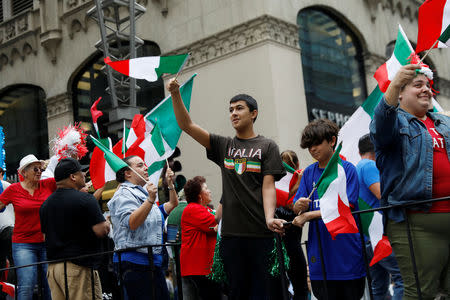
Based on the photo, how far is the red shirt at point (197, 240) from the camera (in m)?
6.00

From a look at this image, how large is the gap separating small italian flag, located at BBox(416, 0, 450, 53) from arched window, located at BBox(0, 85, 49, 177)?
1376 cm

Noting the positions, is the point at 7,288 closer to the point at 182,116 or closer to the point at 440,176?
the point at 182,116

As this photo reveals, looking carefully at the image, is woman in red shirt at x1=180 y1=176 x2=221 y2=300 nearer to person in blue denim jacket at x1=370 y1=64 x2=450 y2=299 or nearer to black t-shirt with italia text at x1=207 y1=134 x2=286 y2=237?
black t-shirt with italia text at x1=207 y1=134 x2=286 y2=237

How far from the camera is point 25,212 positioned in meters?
6.26

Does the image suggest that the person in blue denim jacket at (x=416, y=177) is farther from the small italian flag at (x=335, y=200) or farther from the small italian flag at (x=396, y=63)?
the small italian flag at (x=396, y=63)

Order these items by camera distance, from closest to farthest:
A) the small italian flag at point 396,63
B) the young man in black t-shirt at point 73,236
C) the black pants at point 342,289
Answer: the black pants at point 342,289 → the small italian flag at point 396,63 → the young man in black t-shirt at point 73,236

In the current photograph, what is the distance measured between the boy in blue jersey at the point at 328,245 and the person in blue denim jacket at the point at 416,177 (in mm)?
459

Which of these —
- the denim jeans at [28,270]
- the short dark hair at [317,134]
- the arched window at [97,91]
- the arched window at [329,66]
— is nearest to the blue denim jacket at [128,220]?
the denim jeans at [28,270]

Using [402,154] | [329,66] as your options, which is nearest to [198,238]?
[402,154]

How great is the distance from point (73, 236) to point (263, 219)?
198 centimetres

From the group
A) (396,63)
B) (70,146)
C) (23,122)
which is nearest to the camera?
(396,63)

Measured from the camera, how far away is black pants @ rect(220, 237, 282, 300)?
4.00m

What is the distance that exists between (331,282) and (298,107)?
8.51m

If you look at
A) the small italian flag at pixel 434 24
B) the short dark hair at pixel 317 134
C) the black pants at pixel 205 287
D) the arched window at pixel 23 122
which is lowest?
the black pants at pixel 205 287
